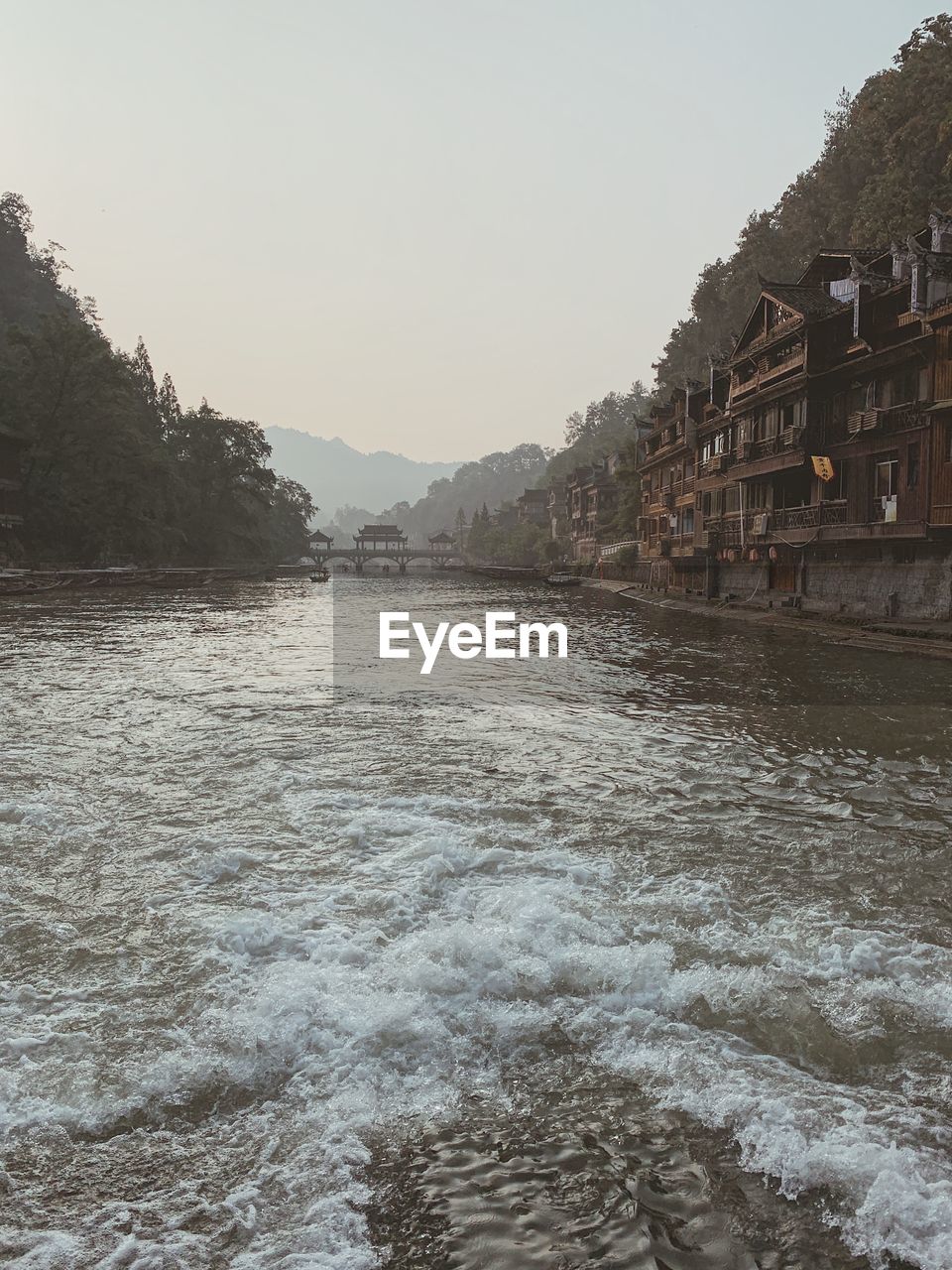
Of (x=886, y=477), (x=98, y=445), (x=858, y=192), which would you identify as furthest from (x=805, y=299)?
(x=98, y=445)

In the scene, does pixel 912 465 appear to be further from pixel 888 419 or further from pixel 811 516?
pixel 811 516

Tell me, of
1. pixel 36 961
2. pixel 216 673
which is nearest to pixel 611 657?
pixel 216 673

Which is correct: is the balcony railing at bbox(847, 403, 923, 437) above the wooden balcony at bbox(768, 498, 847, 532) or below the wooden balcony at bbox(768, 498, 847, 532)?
above

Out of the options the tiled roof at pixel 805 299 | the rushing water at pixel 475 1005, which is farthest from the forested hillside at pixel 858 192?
the rushing water at pixel 475 1005

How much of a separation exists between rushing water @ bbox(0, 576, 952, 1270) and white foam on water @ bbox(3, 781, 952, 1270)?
0.07 ft

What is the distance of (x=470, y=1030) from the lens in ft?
15.5

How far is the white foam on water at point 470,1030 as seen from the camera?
3453 mm

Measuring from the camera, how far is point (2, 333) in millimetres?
71812

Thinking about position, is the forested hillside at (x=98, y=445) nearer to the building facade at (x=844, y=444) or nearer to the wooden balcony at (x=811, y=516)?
the building facade at (x=844, y=444)

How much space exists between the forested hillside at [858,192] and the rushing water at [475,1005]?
4348 cm

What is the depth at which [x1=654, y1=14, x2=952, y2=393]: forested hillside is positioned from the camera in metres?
44.7

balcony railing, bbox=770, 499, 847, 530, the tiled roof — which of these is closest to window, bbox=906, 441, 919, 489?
balcony railing, bbox=770, 499, 847, 530

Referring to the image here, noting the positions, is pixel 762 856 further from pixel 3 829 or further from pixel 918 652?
pixel 918 652

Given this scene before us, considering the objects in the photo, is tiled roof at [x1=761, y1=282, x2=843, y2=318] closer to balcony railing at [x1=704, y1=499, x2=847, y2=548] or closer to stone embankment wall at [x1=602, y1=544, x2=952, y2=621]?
balcony railing at [x1=704, y1=499, x2=847, y2=548]
